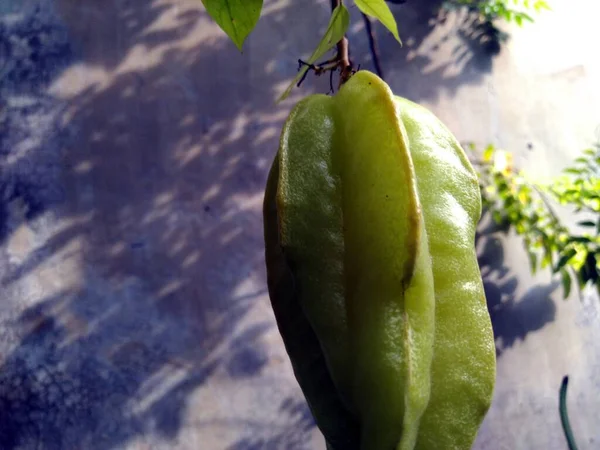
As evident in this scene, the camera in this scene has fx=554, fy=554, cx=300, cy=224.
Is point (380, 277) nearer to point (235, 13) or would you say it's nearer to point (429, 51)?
point (235, 13)

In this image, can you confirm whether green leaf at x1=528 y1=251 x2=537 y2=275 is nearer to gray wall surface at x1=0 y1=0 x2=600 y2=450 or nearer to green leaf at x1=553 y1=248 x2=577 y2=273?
green leaf at x1=553 y1=248 x2=577 y2=273

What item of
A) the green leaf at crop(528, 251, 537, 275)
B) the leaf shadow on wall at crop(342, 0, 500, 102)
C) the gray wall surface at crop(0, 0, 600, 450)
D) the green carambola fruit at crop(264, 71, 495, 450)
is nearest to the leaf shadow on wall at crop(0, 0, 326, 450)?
the gray wall surface at crop(0, 0, 600, 450)

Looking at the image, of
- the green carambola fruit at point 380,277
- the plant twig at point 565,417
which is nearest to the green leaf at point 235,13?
the green carambola fruit at point 380,277

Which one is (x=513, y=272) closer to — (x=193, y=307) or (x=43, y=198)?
(x=193, y=307)

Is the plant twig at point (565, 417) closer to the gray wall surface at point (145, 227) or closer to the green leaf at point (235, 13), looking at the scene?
the gray wall surface at point (145, 227)

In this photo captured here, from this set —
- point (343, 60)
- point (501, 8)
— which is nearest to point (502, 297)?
point (501, 8)

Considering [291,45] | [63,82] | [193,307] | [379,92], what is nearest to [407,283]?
[379,92]
